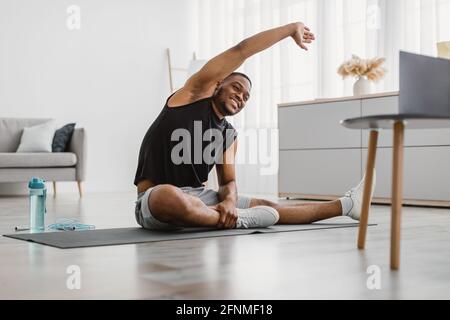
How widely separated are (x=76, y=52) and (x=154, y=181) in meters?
5.08

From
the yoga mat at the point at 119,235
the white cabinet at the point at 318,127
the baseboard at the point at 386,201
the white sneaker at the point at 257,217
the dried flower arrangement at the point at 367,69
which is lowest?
the baseboard at the point at 386,201

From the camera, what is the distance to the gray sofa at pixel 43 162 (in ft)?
19.8

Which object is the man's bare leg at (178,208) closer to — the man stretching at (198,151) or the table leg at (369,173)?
the man stretching at (198,151)

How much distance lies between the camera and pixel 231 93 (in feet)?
8.99

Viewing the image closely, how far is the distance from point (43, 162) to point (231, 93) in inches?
150

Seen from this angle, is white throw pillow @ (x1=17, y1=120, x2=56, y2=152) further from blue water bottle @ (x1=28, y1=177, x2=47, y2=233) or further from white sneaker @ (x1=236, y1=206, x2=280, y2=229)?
white sneaker @ (x1=236, y1=206, x2=280, y2=229)

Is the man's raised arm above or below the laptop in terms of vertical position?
above

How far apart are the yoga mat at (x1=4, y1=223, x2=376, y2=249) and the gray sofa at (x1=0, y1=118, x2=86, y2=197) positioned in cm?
340

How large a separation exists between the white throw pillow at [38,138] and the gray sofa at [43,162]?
0.20m

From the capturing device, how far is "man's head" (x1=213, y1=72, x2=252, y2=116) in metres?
2.74

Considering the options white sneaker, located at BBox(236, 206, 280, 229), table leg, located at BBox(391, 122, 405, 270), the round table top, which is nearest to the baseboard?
white sneaker, located at BBox(236, 206, 280, 229)

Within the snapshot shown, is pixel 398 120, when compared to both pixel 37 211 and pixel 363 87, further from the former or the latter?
pixel 363 87

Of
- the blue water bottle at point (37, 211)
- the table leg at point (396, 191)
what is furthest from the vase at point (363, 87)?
the table leg at point (396, 191)
